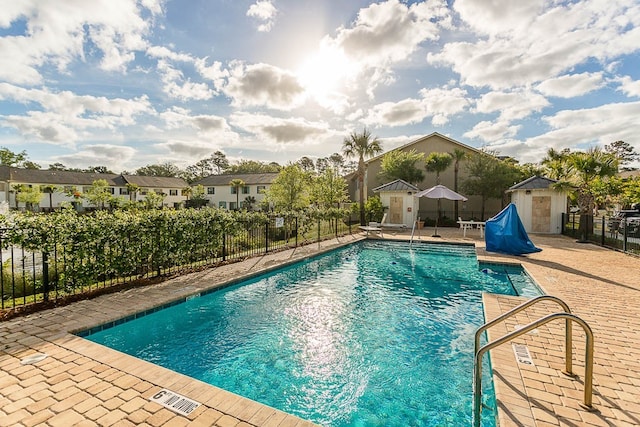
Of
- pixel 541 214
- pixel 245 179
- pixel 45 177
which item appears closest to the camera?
pixel 541 214

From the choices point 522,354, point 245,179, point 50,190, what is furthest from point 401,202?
point 50,190

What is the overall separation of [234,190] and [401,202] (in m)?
30.0

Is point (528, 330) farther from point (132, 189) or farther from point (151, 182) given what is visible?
point (151, 182)

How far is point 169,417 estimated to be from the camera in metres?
2.60

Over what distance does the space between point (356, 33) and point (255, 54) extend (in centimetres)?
398

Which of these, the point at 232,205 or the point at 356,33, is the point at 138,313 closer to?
the point at 356,33

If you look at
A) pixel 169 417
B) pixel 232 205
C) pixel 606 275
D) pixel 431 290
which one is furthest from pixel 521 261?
pixel 232 205

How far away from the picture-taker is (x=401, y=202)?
20.8m

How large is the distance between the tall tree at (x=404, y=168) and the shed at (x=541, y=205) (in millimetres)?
7991

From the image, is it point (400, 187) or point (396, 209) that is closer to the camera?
point (400, 187)

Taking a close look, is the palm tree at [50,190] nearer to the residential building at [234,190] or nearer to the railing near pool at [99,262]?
the residential building at [234,190]

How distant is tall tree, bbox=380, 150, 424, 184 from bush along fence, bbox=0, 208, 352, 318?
16953 millimetres

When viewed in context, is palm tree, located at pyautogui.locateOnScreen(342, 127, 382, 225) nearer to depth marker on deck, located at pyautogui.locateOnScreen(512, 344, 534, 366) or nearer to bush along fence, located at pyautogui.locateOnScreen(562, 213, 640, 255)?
bush along fence, located at pyautogui.locateOnScreen(562, 213, 640, 255)

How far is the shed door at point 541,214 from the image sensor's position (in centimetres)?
1661
